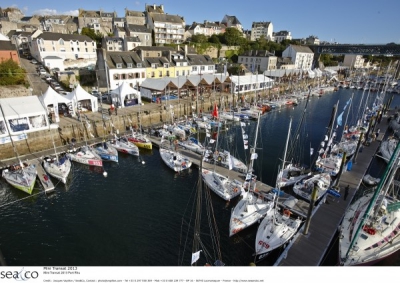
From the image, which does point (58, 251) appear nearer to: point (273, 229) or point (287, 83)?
point (273, 229)

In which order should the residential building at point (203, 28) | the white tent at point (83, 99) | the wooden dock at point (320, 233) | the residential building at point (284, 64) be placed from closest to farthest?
the wooden dock at point (320, 233), the white tent at point (83, 99), the residential building at point (284, 64), the residential building at point (203, 28)

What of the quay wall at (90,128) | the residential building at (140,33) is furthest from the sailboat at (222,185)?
the residential building at (140,33)

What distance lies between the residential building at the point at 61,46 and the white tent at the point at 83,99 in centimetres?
2735

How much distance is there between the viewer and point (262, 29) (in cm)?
15562

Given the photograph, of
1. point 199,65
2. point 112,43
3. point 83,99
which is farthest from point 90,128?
point 112,43

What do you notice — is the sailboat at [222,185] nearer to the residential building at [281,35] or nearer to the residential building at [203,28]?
the residential building at [203,28]

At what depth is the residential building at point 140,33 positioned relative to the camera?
7781 centimetres

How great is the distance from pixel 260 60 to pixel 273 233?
8282 centimetres

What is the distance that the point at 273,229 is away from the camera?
18188mm

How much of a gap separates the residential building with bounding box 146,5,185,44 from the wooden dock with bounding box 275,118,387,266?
8366cm

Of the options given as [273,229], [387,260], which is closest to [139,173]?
[273,229]

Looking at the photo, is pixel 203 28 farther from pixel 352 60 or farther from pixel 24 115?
pixel 24 115

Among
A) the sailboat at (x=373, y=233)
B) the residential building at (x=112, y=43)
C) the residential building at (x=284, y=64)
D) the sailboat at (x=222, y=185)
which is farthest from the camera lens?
the residential building at (x=284, y=64)

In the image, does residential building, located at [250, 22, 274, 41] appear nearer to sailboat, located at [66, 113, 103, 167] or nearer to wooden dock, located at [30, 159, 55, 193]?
sailboat, located at [66, 113, 103, 167]
